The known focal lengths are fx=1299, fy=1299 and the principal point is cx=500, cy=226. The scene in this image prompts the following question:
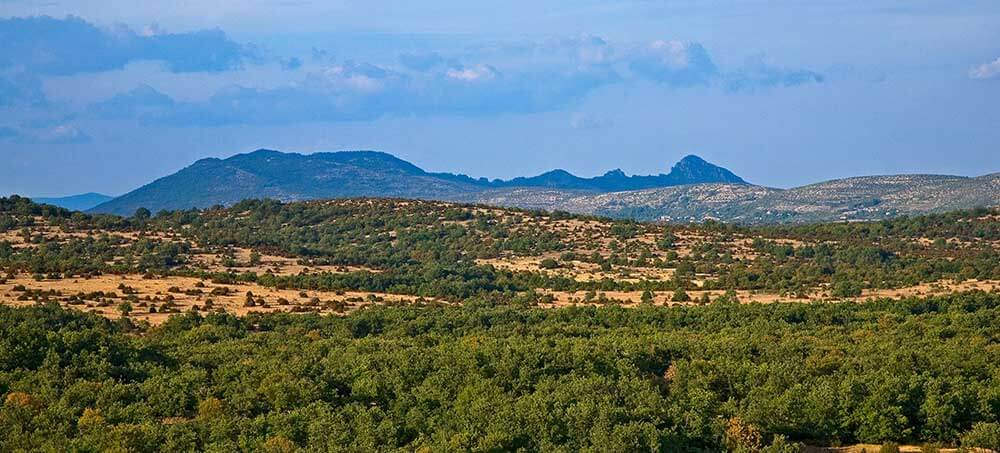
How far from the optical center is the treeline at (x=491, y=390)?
1136 inches

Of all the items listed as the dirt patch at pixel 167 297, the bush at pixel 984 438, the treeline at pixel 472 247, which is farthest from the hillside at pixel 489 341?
the treeline at pixel 472 247

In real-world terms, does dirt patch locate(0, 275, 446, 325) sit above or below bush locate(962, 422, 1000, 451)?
above

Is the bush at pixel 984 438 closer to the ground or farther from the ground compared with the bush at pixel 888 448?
farther from the ground

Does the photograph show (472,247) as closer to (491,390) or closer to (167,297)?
(167,297)

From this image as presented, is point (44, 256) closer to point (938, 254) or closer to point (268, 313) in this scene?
point (268, 313)

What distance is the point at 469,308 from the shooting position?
210 ft

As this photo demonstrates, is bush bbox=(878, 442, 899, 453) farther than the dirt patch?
No

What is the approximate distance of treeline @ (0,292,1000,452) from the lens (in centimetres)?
2884

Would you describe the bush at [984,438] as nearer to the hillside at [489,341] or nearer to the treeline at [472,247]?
the hillside at [489,341]

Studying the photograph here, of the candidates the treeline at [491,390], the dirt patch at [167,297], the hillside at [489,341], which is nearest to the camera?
the treeline at [491,390]

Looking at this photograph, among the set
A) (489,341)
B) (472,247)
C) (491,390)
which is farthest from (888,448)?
(472,247)

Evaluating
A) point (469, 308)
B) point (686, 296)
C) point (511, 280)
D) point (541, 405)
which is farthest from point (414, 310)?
point (541, 405)

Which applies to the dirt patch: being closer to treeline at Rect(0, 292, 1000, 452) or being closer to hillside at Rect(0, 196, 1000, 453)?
hillside at Rect(0, 196, 1000, 453)

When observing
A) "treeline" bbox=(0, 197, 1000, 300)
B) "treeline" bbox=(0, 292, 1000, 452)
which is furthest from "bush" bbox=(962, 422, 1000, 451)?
"treeline" bbox=(0, 197, 1000, 300)
